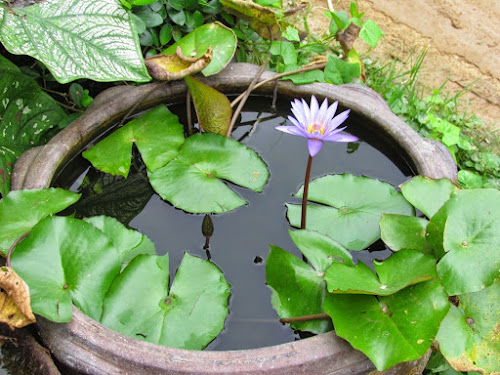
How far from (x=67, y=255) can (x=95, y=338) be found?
0.24 m

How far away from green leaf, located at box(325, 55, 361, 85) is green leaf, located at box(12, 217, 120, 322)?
91cm

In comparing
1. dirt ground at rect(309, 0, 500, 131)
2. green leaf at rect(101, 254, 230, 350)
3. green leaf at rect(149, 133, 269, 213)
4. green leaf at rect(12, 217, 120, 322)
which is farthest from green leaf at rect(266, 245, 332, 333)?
dirt ground at rect(309, 0, 500, 131)

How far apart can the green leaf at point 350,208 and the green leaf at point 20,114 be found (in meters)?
→ 0.84

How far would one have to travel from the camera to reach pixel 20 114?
1.54 meters

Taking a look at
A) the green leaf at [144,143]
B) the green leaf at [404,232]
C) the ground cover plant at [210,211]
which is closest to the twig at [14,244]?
the ground cover plant at [210,211]

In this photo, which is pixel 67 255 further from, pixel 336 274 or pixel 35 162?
pixel 336 274

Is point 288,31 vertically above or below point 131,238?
above

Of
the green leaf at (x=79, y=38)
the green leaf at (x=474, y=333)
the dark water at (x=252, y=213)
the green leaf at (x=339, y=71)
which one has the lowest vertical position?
the dark water at (x=252, y=213)

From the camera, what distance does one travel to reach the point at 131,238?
4.25ft

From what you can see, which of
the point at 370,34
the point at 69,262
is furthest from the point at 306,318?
the point at 370,34

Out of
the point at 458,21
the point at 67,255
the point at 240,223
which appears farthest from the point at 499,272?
the point at 458,21

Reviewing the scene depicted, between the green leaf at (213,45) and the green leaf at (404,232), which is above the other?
the green leaf at (213,45)

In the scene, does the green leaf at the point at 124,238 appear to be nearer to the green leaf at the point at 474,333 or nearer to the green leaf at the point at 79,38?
the green leaf at the point at 79,38

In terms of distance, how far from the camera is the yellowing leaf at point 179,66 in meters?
1.45
